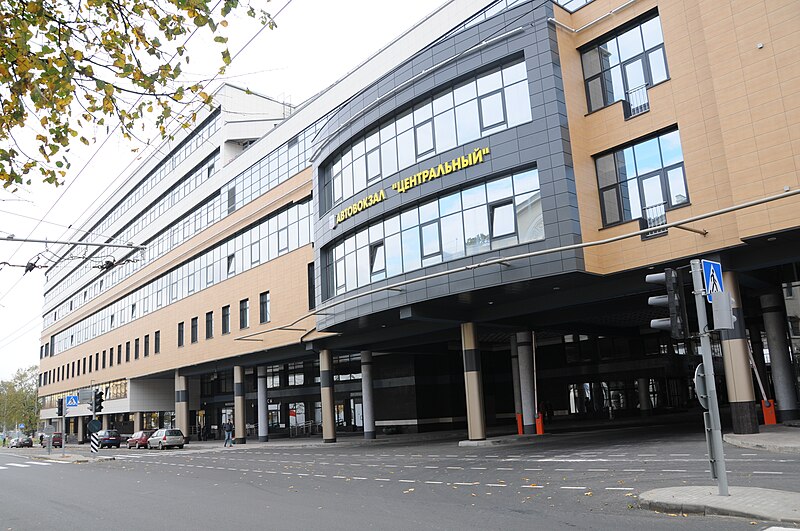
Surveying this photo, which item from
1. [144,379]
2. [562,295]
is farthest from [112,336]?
[562,295]

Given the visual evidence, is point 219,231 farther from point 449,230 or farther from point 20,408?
point 20,408

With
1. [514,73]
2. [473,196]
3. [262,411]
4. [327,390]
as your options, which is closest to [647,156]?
[514,73]

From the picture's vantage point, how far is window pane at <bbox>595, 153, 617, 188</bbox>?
23391 mm

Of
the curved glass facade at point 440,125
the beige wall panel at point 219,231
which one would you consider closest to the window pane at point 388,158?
the curved glass facade at point 440,125

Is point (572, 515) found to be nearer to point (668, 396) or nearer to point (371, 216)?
point (371, 216)

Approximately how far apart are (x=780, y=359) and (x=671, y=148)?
388 inches

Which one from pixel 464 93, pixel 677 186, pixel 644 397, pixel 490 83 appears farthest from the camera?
pixel 644 397

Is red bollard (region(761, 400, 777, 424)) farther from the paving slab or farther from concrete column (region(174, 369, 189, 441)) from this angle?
concrete column (region(174, 369, 189, 441))

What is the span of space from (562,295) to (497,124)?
6782 mm

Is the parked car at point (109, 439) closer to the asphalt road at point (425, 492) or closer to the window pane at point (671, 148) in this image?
the asphalt road at point (425, 492)

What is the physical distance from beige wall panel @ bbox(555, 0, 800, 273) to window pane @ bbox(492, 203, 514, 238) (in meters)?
2.38

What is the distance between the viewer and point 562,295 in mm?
25516

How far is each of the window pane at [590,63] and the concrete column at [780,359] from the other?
11085 millimetres

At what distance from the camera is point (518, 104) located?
23.9 metres
